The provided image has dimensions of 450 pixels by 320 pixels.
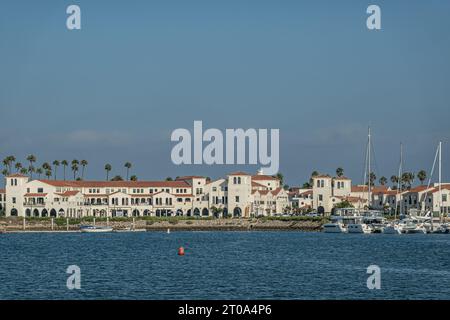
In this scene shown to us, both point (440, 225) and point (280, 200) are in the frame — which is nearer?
point (440, 225)

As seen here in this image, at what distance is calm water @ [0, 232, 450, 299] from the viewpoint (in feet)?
138

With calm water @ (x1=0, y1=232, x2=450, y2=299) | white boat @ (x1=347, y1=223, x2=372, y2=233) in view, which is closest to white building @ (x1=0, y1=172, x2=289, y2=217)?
white boat @ (x1=347, y1=223, x2=372, y2=233)

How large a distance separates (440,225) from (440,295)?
322 ft

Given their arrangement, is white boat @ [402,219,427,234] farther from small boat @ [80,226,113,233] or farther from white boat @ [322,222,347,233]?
small boat @ [80,226,113,233]

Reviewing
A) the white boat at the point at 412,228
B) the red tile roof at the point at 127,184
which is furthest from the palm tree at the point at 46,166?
the white boat at the point at 412,228

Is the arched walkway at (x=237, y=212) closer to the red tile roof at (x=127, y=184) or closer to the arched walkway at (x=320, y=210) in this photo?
the red tile roof at (x=127, y=184)

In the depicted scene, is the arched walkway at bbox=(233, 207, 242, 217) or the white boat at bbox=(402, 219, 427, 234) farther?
the arched walkway at bbox=(233, 207, 242, 217)

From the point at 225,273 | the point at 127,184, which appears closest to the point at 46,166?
the point at 127,184

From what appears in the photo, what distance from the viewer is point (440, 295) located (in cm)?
4162

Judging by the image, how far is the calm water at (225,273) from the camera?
4212cm

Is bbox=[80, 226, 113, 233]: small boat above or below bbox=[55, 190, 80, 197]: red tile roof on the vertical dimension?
below

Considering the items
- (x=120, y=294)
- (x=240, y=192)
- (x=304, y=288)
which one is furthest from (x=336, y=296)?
(x=240, y=192)
